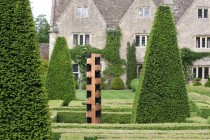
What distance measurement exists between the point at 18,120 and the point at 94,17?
1441 inches

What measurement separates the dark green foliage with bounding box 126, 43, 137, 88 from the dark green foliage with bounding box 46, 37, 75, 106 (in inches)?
783

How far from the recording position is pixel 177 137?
10539 mm

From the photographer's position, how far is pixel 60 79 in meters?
22.7

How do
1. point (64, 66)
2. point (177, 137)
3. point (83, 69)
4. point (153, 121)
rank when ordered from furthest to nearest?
1. point (83, 69)
2. point (64, 66)
3. point (153, 121)
4. point (177, 137)

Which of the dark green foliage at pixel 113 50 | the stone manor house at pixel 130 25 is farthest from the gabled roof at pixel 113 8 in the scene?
the dark green foliage at pixel 113 50

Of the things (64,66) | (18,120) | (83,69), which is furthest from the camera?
(83,69)

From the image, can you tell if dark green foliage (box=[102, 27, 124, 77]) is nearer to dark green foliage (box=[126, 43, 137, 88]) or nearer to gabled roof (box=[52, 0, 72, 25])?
dark green foliage (box=[126, 43, 137, 88])

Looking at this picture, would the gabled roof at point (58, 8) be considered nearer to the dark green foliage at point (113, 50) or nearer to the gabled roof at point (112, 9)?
the gabled roof at point (112, 9)

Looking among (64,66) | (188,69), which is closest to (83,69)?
(188,69)

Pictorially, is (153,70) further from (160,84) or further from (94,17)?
(94,17)

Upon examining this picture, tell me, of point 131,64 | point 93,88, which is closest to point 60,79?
point 93,88

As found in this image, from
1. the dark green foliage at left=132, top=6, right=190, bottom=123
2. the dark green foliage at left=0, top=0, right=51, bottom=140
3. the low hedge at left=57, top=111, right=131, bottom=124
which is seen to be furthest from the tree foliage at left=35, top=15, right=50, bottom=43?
the dark green foliage at left=0, top=0, right=51, bottom=140

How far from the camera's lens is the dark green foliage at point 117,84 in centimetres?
4209

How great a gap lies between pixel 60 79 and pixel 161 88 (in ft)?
30.3
